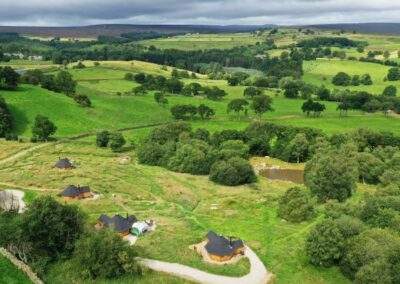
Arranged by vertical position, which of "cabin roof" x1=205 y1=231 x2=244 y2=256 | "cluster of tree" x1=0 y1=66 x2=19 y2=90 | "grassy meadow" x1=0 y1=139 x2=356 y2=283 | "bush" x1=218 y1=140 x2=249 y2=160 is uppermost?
"cluster of tree" x1=0 y1=66 x2=19 y2=90

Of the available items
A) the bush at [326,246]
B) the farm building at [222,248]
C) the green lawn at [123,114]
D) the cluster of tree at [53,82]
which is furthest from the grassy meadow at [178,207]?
the cluster of tree at [53,82]

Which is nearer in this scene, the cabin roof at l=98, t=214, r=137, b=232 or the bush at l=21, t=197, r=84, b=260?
the bush at l=21, t=197, r=84, b=260

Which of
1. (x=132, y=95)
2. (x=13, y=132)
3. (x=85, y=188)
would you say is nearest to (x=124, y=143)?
(x=13, y=132)

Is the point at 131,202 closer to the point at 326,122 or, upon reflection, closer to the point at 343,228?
the point at 343,228

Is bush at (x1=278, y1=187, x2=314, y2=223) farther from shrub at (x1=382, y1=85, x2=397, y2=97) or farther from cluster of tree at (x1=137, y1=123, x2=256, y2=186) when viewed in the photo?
shrub at (x1=382, y1=85, x2=397, y2=97)

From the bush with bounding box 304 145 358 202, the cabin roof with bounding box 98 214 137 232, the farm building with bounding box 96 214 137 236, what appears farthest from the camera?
the bush with bounding box 304 145 358 202

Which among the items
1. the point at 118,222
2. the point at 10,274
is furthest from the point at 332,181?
the point at 10,274

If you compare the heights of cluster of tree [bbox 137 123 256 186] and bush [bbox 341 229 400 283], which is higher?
bush [bbox 341 229 400 283]

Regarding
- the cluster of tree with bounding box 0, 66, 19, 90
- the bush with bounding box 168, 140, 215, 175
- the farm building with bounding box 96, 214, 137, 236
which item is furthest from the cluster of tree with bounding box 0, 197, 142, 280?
the cluster of tree with bounding box 0, 66, 19, 90
